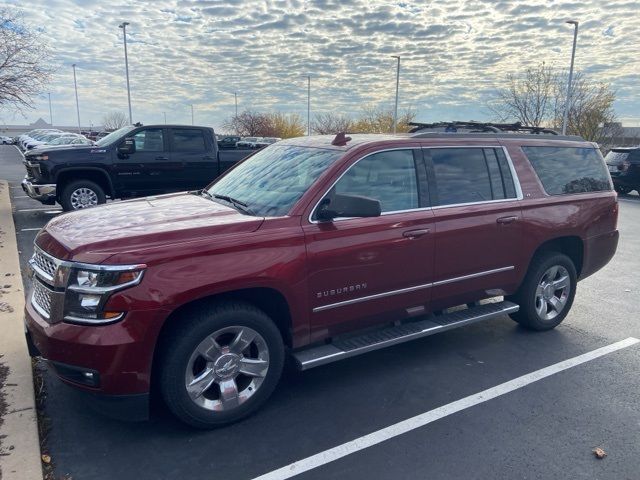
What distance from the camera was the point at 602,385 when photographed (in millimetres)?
4082

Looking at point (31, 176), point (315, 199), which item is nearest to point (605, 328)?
point (315, 199)

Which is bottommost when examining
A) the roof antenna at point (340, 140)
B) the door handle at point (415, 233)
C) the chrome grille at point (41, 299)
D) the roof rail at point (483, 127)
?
the chrome grille at point (41, 299)

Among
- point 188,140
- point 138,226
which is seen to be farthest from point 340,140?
point 188,140

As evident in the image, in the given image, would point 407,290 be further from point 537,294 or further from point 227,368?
point 537,294

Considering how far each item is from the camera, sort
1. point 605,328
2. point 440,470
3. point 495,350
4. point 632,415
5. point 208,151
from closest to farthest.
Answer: point 440,470 → point 632,415 → point 495,350 → point 605,328 → point 208,151

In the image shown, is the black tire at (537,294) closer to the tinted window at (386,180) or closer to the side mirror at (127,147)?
the tinted window at (386,180)

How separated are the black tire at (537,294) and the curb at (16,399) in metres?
4.27

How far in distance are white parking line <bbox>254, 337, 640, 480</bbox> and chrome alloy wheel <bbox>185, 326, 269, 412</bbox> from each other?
0.64 metres

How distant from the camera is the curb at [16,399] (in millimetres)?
2916

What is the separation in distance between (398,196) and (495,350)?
1.84 m

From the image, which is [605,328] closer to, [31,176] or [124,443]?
[124,443]

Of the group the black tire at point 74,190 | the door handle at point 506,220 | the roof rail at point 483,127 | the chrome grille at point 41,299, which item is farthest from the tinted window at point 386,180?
the black tire at point 74,190

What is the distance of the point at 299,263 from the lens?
3.51m

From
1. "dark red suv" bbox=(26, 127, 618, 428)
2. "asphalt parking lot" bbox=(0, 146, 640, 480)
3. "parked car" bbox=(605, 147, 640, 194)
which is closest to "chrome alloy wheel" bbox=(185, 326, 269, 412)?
"dark red suv" bbox=(26, 127, 618, 428)
